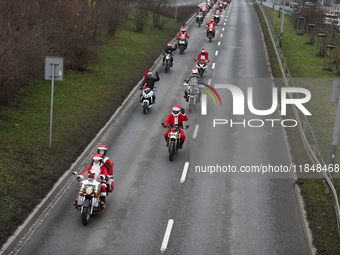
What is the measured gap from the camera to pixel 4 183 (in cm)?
1465

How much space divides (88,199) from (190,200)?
3.57m

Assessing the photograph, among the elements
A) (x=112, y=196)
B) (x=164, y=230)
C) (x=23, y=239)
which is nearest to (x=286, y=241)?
(x=164, y=230)

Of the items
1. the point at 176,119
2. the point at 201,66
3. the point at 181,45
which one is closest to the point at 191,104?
the point at 176,119

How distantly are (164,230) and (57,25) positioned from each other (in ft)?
62.4

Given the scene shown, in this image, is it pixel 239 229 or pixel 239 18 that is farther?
pixel 239 18

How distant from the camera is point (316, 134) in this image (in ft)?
71.4

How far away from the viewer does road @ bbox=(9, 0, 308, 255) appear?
12625mm

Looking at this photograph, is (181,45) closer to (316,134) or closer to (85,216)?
(316,134)

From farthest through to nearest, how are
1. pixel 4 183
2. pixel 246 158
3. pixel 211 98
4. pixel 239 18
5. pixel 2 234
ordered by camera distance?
pixel 239 18
pixel 211 98
pixel 246 158
pixel 4 183
pixel 2 234

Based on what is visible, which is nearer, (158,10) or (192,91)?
(192,91)

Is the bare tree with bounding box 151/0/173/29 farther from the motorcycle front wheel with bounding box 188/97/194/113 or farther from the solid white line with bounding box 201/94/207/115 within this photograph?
the motorcycle front wheel with bounding box 188/97/194/113

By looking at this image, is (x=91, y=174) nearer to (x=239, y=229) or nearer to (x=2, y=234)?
(x=2, y=234)

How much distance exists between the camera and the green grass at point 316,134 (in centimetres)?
1296

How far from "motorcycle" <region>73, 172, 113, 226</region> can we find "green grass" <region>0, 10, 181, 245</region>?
1.67 metres
